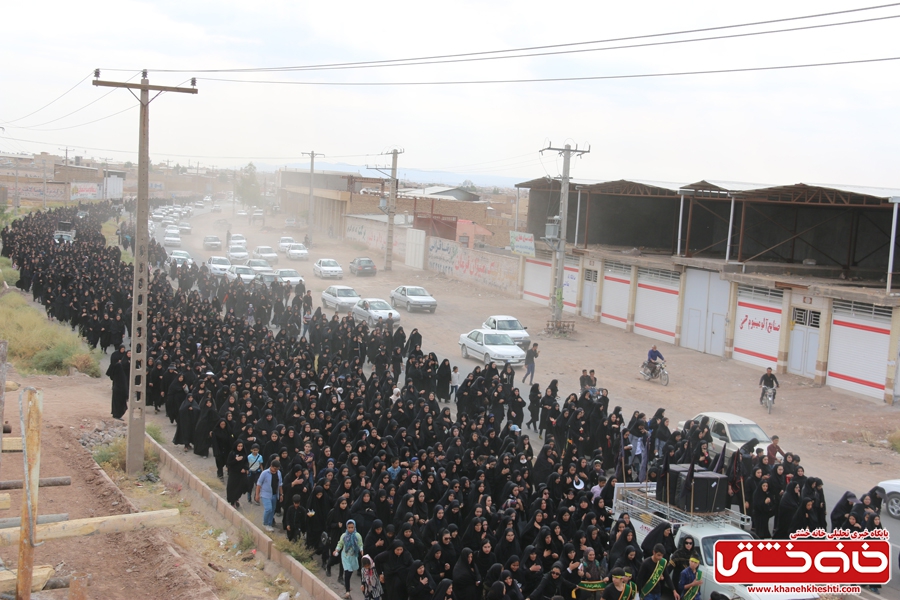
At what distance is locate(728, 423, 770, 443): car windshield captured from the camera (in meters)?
15.6

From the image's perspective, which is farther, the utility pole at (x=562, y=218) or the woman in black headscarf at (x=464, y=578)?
the utility pole at (x=562, y=218)

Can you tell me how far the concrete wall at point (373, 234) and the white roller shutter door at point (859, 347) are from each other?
3292 cm

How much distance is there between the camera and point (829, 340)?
2294 centimetres

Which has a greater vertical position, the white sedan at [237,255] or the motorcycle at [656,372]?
the white sedan at [237,255]

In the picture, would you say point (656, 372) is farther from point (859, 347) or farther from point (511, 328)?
point (511, 328)

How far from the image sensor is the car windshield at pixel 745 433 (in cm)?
1559

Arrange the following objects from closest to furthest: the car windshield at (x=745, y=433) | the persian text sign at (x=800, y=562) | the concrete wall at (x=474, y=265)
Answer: the persian text sign at (x=800, y=562) < the car windshield at (x=745, y=433) < the concrete wall at (x=474, y=265)

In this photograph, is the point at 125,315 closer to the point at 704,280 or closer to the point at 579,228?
the point at 704,280

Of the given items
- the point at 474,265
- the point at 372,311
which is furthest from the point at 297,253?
the point at 372,311

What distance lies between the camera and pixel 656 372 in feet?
77.6

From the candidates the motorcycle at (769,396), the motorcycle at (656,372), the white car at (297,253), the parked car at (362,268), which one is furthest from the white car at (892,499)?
the white car at (297,253)

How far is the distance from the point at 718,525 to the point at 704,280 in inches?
732

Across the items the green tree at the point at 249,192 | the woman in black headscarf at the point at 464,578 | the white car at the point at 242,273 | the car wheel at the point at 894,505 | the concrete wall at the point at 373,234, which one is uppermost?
the green tree at the point at 249,192

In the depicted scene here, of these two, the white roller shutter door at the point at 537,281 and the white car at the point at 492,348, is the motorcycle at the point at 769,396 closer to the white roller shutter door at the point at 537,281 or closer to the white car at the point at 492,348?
the white car at the point at 492,348
